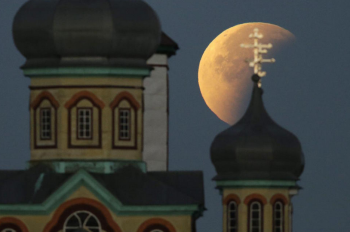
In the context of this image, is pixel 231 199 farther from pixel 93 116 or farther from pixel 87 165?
pixel 93 116

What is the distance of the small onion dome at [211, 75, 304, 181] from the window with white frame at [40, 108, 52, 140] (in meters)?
6.37

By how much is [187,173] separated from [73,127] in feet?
17.1

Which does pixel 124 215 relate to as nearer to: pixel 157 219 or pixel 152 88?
pixel 157 219

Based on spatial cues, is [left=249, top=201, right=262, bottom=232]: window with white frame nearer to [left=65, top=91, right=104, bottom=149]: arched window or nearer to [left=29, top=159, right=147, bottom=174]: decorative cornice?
[left=29, top=159, right=147, bottom=174]: decorative cornice

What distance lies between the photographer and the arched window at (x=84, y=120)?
418ft

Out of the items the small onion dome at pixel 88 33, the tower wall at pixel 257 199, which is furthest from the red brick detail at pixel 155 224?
the small onion dome at pixel 88 33

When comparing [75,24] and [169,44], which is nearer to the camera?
[75,24]

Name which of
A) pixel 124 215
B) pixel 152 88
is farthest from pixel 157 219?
pixel 152 88

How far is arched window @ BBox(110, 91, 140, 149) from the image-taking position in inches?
5022

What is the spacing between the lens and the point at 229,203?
12694cm

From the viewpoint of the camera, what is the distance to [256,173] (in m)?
126

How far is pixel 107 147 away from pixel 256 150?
226 inches

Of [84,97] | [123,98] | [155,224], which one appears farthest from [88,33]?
[155,224]

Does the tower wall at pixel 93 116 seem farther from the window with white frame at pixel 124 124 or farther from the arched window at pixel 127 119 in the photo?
the window with white frame at pixel 124 124
